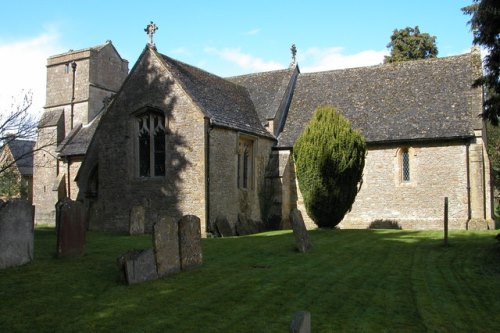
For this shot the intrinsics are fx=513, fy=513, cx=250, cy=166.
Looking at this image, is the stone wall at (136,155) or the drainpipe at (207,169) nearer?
the drainpipe at (207,169)

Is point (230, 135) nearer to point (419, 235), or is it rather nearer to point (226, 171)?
point (226, 171)

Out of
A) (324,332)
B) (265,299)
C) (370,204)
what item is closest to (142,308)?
(265,299)

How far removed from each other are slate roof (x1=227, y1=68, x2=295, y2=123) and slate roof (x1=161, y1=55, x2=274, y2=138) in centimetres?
55

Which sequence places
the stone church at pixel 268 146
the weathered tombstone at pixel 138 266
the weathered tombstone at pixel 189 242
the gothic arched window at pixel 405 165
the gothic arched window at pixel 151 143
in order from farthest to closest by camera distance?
the gothic arched window at pixel 405 165, the gothic arched window at pixel 151 143, the stone church at pixel 268 146, the weathered tombstone at pixel 189 242, the weathered tombstone at pixel 138 266

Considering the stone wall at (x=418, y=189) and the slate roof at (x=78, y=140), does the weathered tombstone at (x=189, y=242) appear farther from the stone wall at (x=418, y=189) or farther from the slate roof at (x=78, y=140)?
the slate roof at (x=78, y=140)

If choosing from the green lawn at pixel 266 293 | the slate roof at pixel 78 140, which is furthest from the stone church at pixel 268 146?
the slate roof at pixel 78 140

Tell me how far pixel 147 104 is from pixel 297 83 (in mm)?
10437

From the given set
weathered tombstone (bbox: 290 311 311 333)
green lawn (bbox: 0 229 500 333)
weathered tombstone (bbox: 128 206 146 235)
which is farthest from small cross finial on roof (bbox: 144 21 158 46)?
weathered tombstone (bbox: 290 311 311 333)

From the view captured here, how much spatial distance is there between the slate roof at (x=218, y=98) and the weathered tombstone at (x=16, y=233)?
9.91 metres

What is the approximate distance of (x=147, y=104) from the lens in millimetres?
21438

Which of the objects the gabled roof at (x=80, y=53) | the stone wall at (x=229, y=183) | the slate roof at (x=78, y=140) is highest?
the gabled roof at (x=80, y=53)

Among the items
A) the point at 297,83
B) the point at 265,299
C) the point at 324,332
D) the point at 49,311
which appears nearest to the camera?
the point at 324,332

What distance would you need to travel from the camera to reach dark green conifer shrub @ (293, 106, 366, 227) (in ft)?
65.0

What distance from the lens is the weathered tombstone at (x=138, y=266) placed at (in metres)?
9.64
